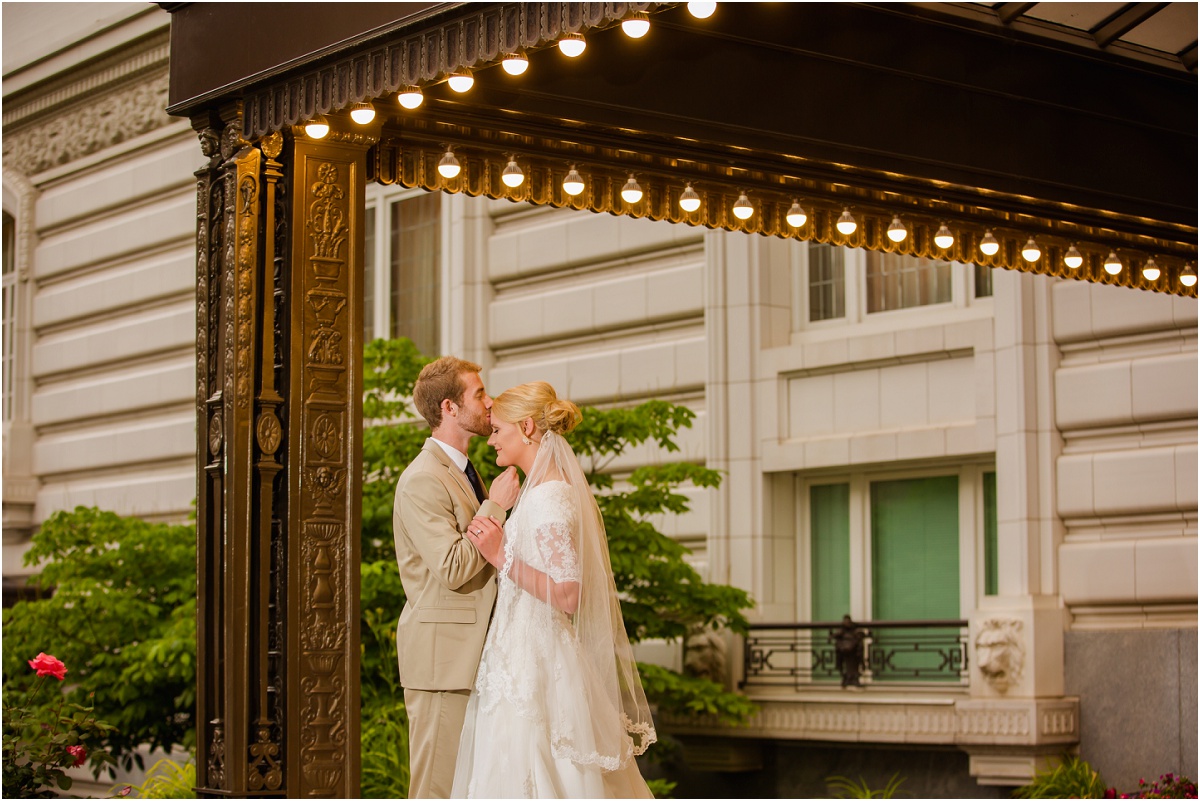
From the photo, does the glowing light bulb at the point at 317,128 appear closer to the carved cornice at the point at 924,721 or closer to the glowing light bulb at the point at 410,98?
the glowing light bulb at the point at 410,98

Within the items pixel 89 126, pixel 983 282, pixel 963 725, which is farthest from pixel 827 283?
pixel 89 126

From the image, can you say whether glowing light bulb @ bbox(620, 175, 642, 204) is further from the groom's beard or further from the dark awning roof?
the groom's beard

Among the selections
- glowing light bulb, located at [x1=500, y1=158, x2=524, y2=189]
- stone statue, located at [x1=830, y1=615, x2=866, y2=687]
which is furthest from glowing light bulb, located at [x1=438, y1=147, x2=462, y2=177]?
stone statue, located at [x1=830, y1=615, x2=866, y2=687]

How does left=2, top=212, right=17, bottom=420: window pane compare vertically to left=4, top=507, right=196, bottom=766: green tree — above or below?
above

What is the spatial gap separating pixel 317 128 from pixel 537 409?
1.90m

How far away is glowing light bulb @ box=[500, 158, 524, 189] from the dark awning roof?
0.26 feet

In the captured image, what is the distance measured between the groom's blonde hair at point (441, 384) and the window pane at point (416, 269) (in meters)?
11.6

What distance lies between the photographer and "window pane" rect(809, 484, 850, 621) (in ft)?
52.0

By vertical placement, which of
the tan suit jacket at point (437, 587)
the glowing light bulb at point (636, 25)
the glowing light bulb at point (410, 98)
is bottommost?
the tan suit jacket at point (437, 587)

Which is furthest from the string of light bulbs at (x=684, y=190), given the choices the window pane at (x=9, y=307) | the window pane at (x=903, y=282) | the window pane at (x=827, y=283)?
the window pane at (x=9, y=307)

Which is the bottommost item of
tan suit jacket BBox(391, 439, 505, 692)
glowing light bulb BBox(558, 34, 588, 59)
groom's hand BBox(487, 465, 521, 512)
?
tan suit jacket BBox(391, 439, 505, 692)

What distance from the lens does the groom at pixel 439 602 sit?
7156 millimetres

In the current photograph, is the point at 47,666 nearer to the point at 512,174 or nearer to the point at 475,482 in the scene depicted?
the point at 475,482

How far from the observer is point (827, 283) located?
16.4 m
